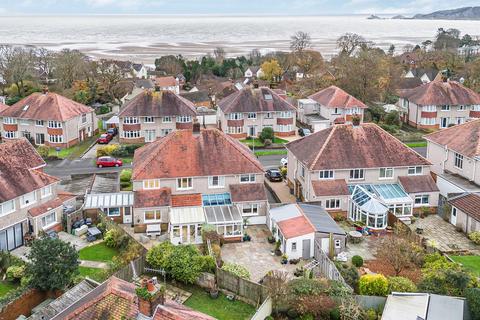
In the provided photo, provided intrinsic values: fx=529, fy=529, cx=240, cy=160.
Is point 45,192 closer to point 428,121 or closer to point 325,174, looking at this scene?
point 325,174

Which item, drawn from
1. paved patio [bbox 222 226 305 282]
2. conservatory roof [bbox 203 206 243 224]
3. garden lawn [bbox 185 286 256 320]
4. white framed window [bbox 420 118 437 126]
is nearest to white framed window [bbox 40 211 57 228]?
conservatory roof [bbox 203 206 243 224]

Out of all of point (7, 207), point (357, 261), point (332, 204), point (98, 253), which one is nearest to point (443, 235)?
point (332, 204)

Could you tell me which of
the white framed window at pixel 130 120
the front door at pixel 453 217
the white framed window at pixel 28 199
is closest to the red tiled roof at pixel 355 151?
the front door at pixel 453 217

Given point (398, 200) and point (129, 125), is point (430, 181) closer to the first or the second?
point (398, 200)

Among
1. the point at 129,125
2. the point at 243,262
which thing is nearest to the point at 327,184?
the point at 243,262

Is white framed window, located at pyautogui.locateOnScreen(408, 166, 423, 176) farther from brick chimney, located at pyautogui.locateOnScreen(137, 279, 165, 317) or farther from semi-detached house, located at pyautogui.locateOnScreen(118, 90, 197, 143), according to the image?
brick chimney, located at pyautogui.locateOnScreen(137, 279, 165, 317)

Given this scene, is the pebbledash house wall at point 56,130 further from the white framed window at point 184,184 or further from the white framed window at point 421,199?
the white framed window at point 421,199
